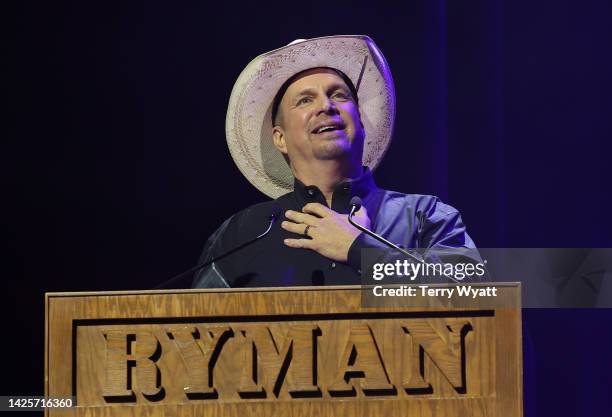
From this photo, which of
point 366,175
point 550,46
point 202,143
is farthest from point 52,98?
point 550,46

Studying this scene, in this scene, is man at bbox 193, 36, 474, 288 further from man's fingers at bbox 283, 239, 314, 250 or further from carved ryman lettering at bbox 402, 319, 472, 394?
carved ryman lettering at bbox 402, 319, 472, 394

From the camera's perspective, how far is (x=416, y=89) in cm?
346

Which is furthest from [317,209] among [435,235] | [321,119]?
[435,235]

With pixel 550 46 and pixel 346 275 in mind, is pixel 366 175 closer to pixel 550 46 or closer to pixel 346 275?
pixel 346 275

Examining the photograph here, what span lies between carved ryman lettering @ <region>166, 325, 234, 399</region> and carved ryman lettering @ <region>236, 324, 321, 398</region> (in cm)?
6

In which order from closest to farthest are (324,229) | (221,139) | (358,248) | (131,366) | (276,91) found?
(131,366)
(358,248)
(324,229)
(276,91)
(221,139)

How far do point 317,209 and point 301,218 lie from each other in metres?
0.07

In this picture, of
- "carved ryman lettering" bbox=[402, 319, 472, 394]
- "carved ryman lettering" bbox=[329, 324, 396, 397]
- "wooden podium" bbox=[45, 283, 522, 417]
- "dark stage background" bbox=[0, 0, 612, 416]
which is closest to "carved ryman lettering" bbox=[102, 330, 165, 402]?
"wooden podium" bbox=[45, 283, 522, 417]

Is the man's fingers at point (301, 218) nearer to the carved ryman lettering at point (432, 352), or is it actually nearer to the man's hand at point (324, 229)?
the man's hand at point (324, 229)

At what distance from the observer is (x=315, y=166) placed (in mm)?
3232

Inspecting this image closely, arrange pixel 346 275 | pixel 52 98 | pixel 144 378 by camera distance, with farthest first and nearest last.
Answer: pixel 52 98 < pixel 346 275 < pixel 144 378

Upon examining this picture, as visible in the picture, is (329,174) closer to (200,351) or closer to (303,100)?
(303,100)

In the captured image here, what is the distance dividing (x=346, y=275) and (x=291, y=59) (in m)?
0.76

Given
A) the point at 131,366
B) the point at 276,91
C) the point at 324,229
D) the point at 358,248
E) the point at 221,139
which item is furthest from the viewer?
the point at 221,139
